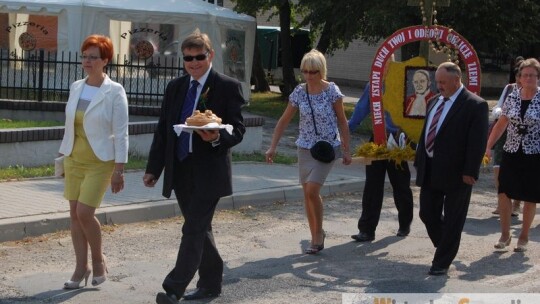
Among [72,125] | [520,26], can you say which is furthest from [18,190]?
[520,26]

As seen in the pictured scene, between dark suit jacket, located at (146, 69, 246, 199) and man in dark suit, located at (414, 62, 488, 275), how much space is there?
1976mm

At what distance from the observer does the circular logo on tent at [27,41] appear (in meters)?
22.8

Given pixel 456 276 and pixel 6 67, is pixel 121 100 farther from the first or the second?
pixel 6 67

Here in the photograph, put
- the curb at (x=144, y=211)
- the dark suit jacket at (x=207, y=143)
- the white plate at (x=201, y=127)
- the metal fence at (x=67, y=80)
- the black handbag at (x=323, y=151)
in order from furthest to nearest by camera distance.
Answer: the metal fence at (x=67, y=80)
the curb at (x=144, y=211)
the black handbag at (x=323, y=151)
the dark suit jacket at (x=207, y=143)
the white plate at (x=201, y=127)

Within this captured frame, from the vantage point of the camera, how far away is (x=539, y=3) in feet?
→ 70.8

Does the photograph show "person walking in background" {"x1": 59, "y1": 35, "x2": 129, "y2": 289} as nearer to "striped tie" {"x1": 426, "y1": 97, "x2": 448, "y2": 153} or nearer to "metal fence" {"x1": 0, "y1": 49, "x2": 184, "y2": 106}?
"striped tie" {"x1": 426, "y1": 97, "x2": 448, "y2": 153}

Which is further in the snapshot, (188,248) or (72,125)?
(72,125)

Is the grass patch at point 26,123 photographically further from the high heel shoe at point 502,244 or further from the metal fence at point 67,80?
the high heel shoe at point 502,244

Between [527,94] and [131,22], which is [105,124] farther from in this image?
[131,22]

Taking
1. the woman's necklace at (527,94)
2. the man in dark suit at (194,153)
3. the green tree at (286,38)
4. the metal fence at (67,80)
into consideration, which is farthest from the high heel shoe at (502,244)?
the green tree at (286,38)

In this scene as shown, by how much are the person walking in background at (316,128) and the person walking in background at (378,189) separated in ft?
2.54

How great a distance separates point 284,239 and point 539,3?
13795mm

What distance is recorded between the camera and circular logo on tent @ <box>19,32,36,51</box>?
22.8 metres

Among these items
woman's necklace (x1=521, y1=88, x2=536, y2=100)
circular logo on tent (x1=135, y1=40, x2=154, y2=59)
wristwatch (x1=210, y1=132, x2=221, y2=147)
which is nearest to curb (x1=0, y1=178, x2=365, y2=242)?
wristwatch (x1=210, y1=132, x2=221, y2=147)
